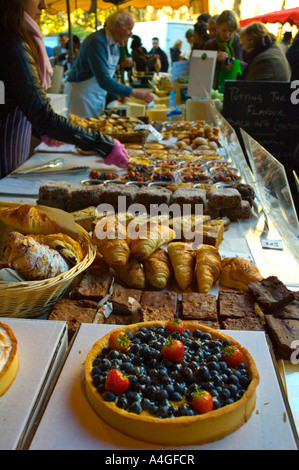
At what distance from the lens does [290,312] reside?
60.4 inches

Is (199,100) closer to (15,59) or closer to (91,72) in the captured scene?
(91,72)

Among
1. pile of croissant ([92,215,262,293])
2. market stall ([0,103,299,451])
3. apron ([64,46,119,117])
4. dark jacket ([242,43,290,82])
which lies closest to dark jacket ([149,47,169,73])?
apron ([64,46,119,117])

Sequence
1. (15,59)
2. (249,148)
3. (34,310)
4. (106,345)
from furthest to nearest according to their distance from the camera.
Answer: (249,148) → (15,59) → (34,310) → (106,345)

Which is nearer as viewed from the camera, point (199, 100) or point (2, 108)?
point (2, 108)

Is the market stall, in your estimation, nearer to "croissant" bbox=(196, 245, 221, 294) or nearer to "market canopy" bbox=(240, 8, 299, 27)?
"croissant" bbox=(196, 245, 221, 294)

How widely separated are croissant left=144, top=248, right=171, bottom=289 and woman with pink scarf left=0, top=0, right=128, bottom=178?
4.52 ft

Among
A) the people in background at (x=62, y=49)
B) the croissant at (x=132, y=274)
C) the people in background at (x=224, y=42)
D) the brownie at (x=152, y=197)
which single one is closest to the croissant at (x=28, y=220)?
the croissant at (x=132, y=274)

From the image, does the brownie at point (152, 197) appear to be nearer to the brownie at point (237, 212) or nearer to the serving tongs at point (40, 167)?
the brownie at point (237, 212)

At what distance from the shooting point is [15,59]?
2490 mm

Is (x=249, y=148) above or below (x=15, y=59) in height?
below

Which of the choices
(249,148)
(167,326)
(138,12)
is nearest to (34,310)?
(167,326)

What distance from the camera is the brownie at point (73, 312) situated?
143 centimetres

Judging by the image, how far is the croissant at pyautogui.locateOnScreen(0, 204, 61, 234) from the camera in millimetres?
1743
